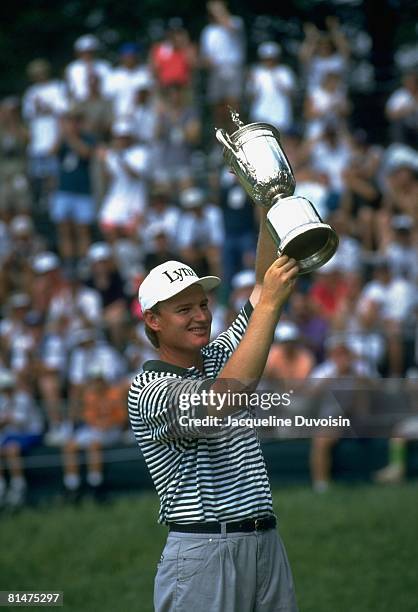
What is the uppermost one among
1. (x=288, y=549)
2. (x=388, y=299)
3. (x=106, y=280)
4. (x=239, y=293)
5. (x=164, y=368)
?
(x=106, y=280)

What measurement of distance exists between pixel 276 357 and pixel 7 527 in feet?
8.88

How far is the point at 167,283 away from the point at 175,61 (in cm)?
1077

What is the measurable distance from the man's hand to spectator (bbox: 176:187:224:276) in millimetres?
8743

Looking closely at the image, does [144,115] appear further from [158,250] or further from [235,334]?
[235,334]

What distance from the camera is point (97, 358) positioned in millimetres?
12094

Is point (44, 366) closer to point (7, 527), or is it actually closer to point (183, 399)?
point (7, 527)

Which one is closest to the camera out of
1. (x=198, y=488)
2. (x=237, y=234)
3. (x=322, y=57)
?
(x=198, y=488)

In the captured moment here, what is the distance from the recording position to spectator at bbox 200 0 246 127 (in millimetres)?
14903

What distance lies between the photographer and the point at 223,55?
1504cm

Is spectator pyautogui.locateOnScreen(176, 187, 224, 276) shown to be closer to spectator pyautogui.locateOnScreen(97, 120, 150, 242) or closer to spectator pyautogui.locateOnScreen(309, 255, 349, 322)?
spectator pyautogui.locateOnScreen(97, 120, 150, 242)

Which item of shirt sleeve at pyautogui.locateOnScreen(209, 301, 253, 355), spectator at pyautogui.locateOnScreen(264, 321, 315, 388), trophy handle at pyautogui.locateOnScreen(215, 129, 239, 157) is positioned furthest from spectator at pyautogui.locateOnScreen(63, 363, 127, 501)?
trophy handle at pyautogui.locateOnScreen(215, 129, 239, 157)

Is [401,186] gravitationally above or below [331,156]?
below

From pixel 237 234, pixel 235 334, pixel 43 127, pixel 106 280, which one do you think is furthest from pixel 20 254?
pixel 235 334

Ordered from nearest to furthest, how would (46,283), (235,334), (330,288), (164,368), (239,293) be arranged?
(164,368) < (235,334) < (239,293) < (330,288) < (46,283)
